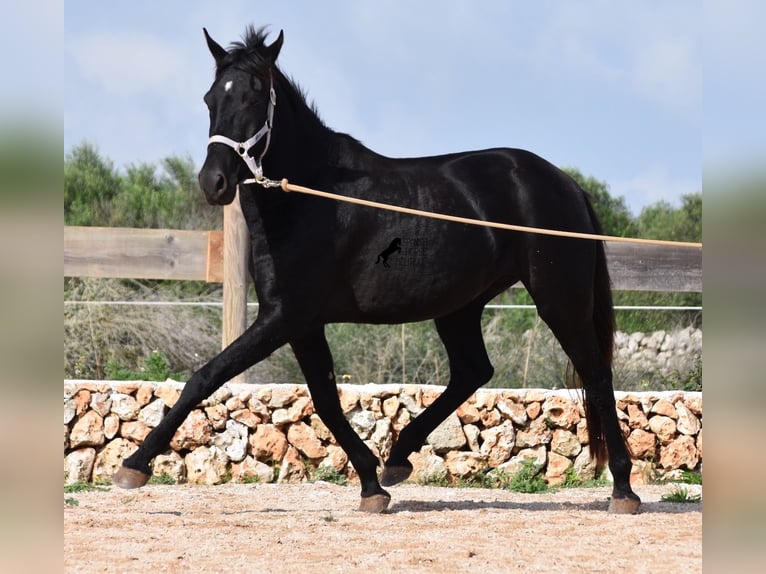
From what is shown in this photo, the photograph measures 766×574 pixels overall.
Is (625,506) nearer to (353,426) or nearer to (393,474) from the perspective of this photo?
(393,474)

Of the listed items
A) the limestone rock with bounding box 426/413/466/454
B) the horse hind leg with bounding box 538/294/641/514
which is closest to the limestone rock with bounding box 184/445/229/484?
the limestone rock with bounding box 426/413/466/454

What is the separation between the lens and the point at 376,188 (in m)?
5.01

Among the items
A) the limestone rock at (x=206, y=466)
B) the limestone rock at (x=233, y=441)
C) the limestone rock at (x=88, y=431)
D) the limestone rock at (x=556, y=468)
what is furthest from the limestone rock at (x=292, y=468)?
the limestone rock at (x=556, y=468)

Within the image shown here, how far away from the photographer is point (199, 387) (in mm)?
4523

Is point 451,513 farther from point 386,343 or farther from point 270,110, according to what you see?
point 386,343

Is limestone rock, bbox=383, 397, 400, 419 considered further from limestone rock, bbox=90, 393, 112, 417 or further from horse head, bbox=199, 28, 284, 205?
horse head, bbox=199, 28, 284, 205

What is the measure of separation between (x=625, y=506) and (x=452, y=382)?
116cm

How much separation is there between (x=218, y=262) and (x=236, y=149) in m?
2.67

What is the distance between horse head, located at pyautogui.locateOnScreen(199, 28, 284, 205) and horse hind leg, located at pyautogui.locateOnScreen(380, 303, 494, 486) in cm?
159

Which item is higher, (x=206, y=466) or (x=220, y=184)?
(x=220, y=184)

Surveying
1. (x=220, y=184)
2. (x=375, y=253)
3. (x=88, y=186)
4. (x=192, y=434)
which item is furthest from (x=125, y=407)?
(x=88, y=186)

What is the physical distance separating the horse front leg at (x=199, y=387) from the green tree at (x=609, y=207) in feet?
33.2

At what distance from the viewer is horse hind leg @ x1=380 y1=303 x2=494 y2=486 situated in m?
5.39

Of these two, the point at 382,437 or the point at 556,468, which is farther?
the point at 556,468
